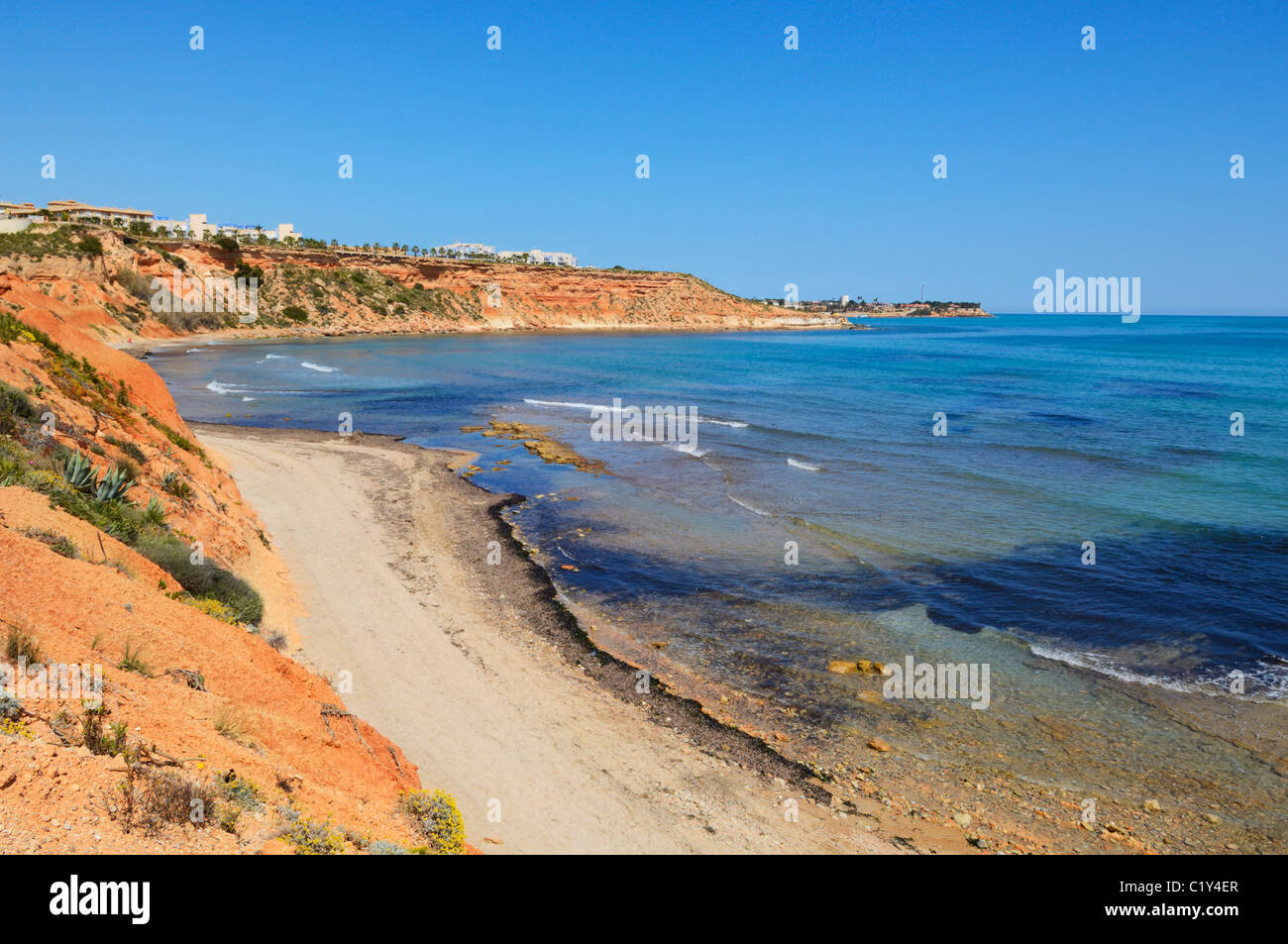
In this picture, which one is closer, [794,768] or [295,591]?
[794,768]

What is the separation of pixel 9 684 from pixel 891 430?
35.4m

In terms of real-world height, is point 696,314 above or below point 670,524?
above

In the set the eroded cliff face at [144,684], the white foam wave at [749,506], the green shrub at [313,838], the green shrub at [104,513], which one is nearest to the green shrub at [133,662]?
the eroded cliff face at [144,684]

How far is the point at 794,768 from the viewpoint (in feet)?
32.1

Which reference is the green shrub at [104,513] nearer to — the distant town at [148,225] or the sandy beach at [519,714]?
the sandy beach at [519,714]

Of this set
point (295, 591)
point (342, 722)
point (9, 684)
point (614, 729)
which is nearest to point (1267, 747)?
point (614, 729)

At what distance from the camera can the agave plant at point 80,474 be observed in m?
11.3

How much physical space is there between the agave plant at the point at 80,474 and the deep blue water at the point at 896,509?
28.6 feet

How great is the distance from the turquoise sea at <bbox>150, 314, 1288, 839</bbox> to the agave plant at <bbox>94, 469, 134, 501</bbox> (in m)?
8.21

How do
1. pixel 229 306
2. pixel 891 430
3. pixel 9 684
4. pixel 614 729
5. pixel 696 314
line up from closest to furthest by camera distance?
pixel 9 684 → pixel 614 729 → pixel 891 430 → pixel 229 306 → pixel 696 314

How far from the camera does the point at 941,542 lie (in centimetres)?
1914

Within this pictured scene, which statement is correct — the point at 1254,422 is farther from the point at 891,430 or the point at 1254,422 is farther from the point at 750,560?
the point at 750,560

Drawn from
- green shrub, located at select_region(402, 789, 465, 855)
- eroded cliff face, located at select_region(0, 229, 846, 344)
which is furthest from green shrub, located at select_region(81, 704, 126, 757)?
eroded cliff face, located at select_region(0, 229, 846, 344)

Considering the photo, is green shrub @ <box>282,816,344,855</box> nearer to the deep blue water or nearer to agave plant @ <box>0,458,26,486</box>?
agave plant @ <box>0,458,26,486</box>
